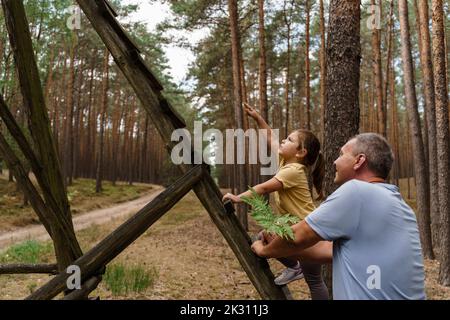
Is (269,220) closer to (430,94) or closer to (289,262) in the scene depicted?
(289,262)

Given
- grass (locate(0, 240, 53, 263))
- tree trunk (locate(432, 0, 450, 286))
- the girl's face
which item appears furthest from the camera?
grass (locate(0, 240, 53, 263))

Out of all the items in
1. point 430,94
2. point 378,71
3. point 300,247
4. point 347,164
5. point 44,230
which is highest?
point 378,71

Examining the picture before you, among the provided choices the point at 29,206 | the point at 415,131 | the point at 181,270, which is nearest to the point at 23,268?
the point at 181,270

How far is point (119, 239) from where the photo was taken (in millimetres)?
2021

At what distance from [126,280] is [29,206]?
1352cm

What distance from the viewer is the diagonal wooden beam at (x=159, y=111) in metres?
2.22

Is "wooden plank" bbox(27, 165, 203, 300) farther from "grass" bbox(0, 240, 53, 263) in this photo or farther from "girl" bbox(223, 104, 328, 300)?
"grass" bbox(0, 240, 53, 263)

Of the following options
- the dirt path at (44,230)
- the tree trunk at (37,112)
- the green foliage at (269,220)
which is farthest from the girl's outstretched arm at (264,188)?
the dirt path at (44,230)

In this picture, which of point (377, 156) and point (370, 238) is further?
point (377, 156)

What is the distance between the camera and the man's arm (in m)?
1.83

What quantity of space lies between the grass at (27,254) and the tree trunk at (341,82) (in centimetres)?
823

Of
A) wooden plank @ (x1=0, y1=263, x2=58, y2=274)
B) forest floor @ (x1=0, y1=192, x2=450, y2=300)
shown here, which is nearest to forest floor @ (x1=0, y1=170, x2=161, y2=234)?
forest floor @ (x1=0, y1=192, x2=450, y2=300)

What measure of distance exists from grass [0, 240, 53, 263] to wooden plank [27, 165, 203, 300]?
29.4 feet

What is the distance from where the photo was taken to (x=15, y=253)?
33.9 ft
